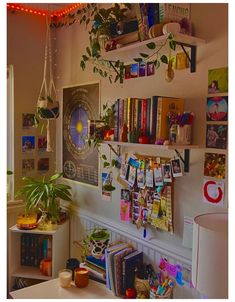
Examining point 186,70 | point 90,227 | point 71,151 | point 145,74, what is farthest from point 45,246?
point 186,70

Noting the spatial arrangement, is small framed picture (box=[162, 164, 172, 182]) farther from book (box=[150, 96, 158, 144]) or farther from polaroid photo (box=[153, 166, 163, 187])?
book (box=[150, 96, 158, 144])

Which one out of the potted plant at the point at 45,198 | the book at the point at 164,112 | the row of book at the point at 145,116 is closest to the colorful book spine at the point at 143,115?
the row of book at the point at 145,116

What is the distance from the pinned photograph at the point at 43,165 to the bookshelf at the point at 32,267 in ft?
1.90

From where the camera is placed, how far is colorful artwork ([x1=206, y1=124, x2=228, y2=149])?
1.51 meters

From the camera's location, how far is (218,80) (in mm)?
1527

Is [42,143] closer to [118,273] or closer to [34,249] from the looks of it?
[34,249]

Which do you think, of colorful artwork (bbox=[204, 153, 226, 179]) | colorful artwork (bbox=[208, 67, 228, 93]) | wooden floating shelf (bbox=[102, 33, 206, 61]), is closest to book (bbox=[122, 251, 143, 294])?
colorful artwork (bbox=[204, 153, 226, 179])

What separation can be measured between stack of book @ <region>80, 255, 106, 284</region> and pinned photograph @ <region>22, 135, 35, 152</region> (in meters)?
1.20

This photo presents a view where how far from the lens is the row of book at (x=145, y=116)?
160cm

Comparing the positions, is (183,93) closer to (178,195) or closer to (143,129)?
(143,129)

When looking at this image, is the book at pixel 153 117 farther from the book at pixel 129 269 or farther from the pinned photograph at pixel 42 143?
the pinned photograph at pixel 42 143

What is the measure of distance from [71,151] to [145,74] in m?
1.14

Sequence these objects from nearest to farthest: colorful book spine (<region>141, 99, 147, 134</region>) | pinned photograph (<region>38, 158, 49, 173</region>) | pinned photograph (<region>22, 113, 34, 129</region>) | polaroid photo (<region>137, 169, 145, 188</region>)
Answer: colorful book spine (<region>141, 99, 147, 134</region>)
polaroid photo (<region>137, 169, 145, 188</region>)
pinned photograph (<region>22, 113, 34, 129</region>)
pinned photograph (<region>38, 158, 49, 173</region>)

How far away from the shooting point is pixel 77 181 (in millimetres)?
2729
